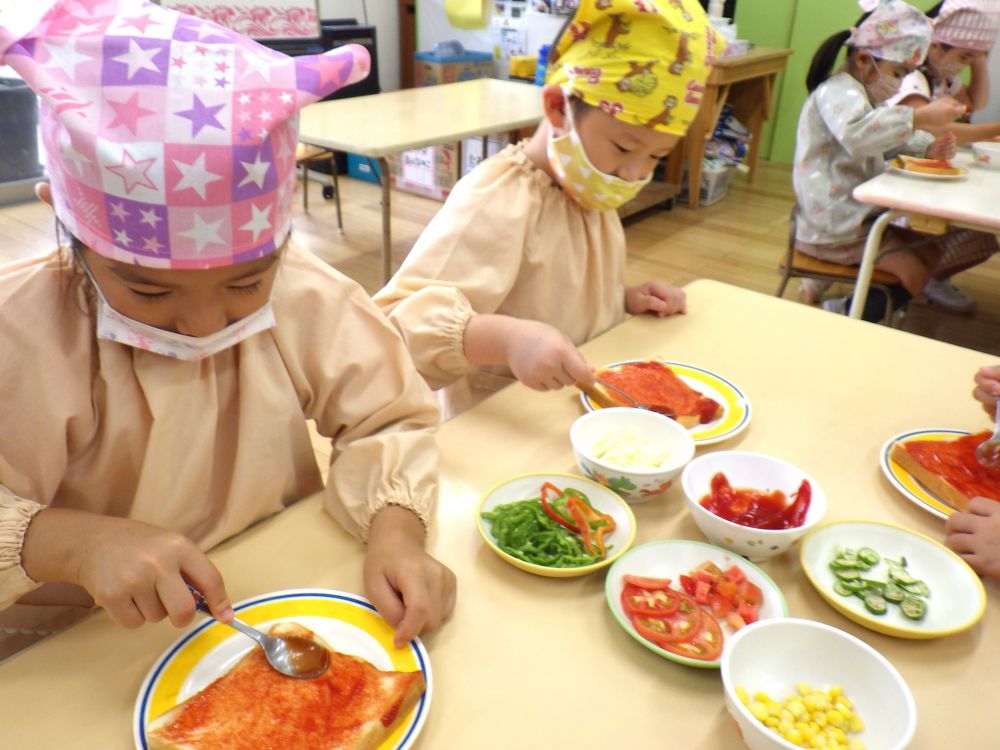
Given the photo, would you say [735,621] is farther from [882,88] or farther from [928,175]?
[882,88]

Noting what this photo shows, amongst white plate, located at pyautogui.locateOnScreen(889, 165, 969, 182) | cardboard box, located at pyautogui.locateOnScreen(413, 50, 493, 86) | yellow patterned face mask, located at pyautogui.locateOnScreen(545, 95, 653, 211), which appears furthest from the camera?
cardboard box, located at pyautogui.locateOnScreen(413, 50, 493, 86)

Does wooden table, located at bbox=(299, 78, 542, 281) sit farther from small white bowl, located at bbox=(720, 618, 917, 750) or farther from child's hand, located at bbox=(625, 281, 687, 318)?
small white bowl, located at bbox=(720, 618, 917, 750)

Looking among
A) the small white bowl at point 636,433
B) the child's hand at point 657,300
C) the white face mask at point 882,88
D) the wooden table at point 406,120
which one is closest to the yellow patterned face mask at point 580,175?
the child's hand at point 657,300

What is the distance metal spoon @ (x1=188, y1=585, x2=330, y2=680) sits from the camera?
0.67 metres

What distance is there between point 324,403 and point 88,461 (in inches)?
10.8

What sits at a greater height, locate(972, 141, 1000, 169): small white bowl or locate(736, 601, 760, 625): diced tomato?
locate(972, 141, 1000, 169): small white bowl

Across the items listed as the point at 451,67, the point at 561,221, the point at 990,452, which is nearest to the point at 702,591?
the point at 990,452

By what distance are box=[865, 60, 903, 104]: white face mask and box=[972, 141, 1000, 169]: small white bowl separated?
1.24 ft

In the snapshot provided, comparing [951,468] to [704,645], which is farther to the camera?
[951,468]

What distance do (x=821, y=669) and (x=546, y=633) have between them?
0.83 feet

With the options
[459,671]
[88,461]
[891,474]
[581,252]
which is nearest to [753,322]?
[581,252]

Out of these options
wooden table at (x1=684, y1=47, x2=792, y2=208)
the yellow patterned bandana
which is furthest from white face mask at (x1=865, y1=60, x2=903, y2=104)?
the yellow patterned bandana

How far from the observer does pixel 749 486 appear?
0.95 metres

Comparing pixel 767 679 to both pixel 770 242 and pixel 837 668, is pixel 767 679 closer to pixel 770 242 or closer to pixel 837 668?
pixel 837 668
